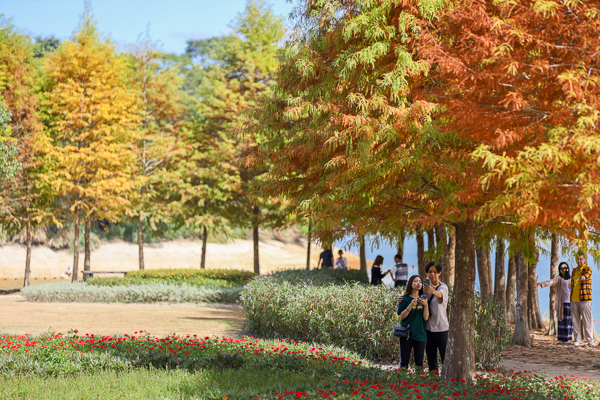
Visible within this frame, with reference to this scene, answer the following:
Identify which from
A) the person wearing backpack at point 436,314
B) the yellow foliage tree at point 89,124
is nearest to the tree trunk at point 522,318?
the person wearing backpack at point 436,314

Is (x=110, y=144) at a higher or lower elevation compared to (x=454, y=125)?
higher

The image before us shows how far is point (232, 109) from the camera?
24.0m

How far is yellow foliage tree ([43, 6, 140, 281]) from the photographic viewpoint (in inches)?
851

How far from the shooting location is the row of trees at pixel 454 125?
177 inches

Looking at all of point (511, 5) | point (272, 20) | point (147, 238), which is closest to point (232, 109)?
point (272, 20)

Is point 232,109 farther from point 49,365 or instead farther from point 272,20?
point 49,365

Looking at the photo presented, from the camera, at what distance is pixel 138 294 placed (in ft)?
58.9

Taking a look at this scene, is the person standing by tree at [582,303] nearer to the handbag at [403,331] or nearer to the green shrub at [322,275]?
the green shrub at [322,275]

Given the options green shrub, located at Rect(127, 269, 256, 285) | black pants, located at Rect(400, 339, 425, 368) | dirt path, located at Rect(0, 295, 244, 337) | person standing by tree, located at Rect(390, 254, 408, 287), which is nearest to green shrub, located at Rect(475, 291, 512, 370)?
black pants, located at Rect(400, 339, 425, 368)

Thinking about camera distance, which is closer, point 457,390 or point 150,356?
point 457,390

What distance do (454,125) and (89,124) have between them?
1995 cm

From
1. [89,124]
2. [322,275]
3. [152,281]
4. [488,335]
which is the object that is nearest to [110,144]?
[89,124]

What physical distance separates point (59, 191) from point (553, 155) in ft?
69.5

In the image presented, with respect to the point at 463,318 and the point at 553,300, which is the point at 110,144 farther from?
the point at 463,318
